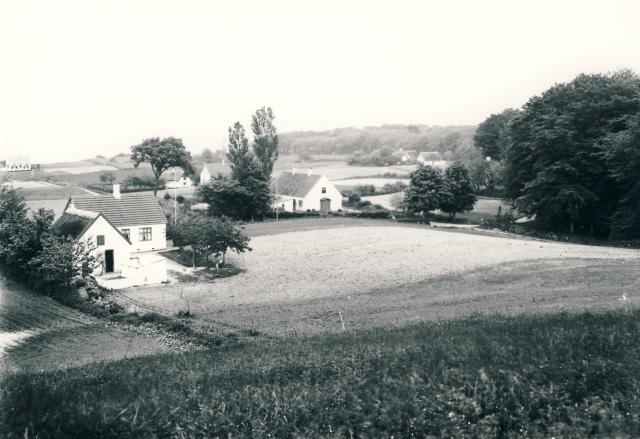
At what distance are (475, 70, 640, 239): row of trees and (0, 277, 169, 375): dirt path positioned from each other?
36.1 metres

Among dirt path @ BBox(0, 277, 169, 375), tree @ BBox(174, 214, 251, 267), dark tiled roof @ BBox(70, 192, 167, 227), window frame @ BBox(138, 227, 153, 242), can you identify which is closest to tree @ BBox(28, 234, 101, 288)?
dirt path @ BBox(0, 277, 169, 375)

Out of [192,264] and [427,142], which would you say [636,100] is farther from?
[427,142]

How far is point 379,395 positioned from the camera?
8.81 metres

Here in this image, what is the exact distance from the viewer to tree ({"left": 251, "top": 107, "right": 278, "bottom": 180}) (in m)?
66.8

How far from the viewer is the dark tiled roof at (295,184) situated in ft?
242

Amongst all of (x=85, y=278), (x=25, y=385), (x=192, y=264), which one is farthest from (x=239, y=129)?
(x=25, y=385)

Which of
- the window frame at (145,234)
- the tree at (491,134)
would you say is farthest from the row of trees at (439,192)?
the tree at (491,134)

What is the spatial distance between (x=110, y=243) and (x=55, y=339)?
48.7 ft

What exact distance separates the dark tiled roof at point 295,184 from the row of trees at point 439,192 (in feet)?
44.5

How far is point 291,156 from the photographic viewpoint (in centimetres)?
16512

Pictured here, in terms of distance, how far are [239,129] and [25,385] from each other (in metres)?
57.9

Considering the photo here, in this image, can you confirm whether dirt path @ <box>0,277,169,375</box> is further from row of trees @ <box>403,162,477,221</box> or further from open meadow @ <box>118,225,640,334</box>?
row of trees @ <box>403,162,477,221</box>

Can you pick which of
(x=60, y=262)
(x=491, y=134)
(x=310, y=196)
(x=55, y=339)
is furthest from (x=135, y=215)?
(x=491, y=134)

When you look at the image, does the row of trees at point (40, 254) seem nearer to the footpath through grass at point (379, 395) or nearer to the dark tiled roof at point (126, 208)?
the dark tiled roof at point (126, 208)
